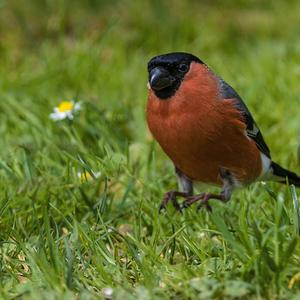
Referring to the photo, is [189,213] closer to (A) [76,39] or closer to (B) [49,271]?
(B) [49,271]

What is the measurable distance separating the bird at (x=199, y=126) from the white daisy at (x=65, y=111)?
89 centimetres

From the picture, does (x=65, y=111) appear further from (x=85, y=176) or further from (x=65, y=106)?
(x=85, y=176)

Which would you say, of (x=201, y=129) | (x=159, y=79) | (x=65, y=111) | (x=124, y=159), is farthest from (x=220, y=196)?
(x=65, y=111)

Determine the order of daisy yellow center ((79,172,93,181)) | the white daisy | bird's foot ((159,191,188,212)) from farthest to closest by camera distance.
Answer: the white daisy
daisy yellow center ((79,172,93,181))
bird's foot ((159,191,188,212))

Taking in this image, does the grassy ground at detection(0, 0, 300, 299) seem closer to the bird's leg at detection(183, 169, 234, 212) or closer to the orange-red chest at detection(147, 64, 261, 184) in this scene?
the bird's leg at detection(183, 169, 234, 212)

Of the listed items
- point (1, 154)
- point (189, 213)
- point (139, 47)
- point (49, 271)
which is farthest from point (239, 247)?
point (139, 47)

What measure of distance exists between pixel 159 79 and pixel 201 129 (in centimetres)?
29

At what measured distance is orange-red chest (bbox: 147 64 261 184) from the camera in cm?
349

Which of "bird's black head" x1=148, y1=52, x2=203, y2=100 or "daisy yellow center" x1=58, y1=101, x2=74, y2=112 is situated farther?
"daisy yellow center" x1=58, y1=101, x2=74, y2=112

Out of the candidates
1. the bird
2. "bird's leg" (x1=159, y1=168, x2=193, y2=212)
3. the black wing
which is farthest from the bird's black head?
"bird's leg" (x1=159, y1=168, x2=193, y2=212)

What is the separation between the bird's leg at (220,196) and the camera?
3.52 metres

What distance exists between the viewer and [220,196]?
143 inches

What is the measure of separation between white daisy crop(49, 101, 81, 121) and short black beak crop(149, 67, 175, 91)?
96 cm

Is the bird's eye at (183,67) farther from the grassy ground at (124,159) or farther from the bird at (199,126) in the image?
the grassy ground at (124,159)
